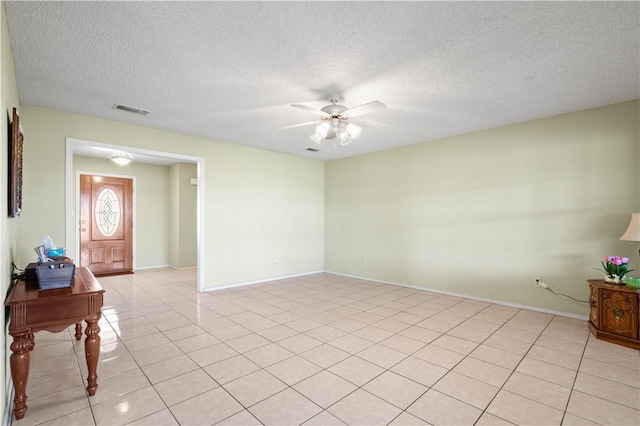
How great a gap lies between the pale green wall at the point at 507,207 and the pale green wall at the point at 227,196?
128 centimetres

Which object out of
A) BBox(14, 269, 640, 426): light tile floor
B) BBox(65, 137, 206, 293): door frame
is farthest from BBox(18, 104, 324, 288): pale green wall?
BBox(14, 269, 640, 426): light tile floor

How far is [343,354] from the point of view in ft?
9.53

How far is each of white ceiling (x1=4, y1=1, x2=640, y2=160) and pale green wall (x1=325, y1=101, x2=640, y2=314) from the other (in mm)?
471

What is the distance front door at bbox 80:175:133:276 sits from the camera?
6801mm

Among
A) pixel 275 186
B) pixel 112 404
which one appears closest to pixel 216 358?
pixel 112 404

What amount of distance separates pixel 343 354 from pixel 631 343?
2899mm

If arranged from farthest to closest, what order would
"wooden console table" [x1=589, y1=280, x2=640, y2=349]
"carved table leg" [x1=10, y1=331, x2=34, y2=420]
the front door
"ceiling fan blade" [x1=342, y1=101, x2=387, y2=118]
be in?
the front door → "wooden console table" [x1=589, y1=280, x2=640, y2=349] → "ceiling fan blade" [x1=342, y1=101, x2=387, y2=118] → "carved table leg" [x1=10, y1=331, x2=34, y2=420]

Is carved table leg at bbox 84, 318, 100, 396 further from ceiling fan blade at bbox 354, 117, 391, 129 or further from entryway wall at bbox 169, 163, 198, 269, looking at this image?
entryway wall at bbox 169, 163, 198, 269

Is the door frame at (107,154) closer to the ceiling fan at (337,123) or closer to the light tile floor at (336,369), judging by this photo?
the light tile floor at (336,369)

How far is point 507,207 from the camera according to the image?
448 cm

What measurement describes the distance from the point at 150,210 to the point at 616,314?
8.73 m

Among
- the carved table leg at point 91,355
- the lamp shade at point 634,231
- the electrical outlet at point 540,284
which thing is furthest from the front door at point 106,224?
the lamp shade at point 634,231

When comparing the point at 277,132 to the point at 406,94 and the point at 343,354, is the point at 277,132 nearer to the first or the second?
the point at 406,94

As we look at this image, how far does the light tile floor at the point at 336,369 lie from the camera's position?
6.68 ft
